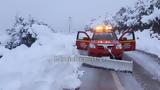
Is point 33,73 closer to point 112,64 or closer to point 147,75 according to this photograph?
point 147,75

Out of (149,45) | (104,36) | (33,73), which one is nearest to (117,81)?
(33,73)

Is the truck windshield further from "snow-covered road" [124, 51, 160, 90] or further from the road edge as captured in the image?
the road edge

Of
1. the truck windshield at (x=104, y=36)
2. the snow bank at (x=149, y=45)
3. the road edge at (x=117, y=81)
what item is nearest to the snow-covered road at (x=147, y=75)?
the road edge at (x=117, y=81)

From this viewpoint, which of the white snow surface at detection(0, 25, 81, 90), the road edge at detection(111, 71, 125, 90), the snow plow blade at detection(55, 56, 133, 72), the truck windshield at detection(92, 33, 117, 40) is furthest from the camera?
the truck windshield at detection(92, 33, 117, 40)

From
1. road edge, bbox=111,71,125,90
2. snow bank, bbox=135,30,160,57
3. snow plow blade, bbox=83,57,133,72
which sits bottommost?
road edge, bbox=111,71,125,90

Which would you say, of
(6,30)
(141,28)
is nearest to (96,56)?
(6,30)

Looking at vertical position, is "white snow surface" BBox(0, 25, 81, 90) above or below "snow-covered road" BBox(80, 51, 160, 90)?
above

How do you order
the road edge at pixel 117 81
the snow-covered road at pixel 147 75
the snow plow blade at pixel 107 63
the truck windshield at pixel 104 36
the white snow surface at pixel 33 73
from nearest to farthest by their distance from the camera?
1. the white snow surface at pixel 33 73
2. the road edge at pixel 117 81
3. the snow-covered road at pixel 147 75
4. the snow plow blade at pixel 107 63
5. the truck windshield at pixel 104 36

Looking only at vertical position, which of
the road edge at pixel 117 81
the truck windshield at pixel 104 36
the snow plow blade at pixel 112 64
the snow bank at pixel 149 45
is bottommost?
the road edge at pixel 117 81

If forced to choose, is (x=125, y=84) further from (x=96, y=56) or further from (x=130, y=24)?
(x=130, y=24)

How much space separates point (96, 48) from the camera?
1953cm

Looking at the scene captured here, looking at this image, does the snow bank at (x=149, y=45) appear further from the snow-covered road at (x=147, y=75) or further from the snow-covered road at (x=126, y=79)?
the snow-covered road at (x=126, y=79)

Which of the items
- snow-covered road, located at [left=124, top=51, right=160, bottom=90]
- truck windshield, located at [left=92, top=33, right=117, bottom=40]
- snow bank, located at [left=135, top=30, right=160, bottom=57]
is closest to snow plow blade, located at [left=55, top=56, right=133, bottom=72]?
snow-covered road, located at [left=124, top=51, right=160, bottom=90]

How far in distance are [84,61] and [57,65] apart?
639 cm
